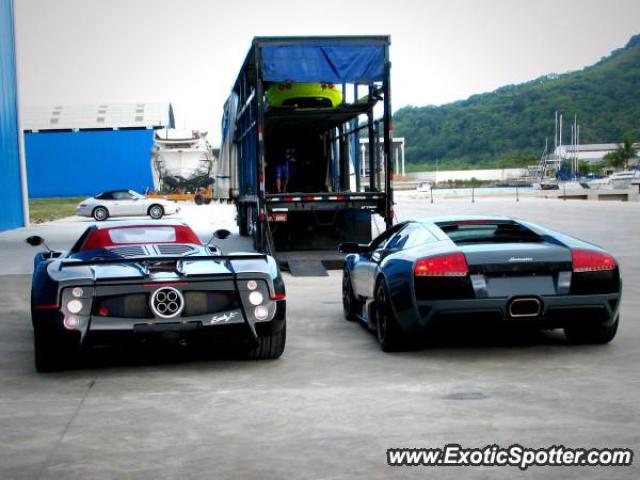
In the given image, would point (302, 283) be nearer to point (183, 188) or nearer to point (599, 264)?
point (599, 264)

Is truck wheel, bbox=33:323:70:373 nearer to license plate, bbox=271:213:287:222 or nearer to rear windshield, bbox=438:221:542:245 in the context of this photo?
rear windshield, bbox=438:221:542:245

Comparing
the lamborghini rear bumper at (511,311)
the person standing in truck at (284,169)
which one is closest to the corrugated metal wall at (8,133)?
the person standing in truck at (284,169)

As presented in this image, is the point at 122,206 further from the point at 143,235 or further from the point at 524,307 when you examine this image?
the point at 524,307

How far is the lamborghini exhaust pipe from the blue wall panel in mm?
74246

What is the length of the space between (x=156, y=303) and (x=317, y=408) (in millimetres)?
1826

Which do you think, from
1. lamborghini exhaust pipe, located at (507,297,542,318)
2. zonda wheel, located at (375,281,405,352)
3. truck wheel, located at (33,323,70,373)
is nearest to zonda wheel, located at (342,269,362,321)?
zonda wheel, located at (375,281,405,352)

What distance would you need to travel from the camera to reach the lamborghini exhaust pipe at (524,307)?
7.68 meters

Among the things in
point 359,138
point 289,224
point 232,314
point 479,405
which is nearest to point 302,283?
point 289,224

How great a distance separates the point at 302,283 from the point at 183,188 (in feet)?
126

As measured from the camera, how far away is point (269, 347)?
8.02 m

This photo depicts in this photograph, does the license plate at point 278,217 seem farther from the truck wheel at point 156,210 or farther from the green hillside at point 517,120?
the green hillside at point 517,120

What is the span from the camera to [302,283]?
49.2 feet

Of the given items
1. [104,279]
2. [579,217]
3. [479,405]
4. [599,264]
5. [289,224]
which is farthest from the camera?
[579,217]

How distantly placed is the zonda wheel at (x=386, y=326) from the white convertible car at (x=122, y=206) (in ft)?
104
